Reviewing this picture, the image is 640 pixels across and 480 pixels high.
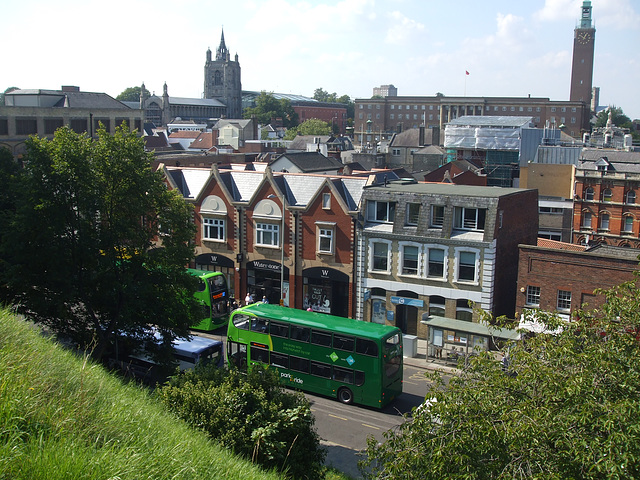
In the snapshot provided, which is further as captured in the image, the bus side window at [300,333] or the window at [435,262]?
the window at [435,262]

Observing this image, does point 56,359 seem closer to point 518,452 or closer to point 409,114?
point 518,452

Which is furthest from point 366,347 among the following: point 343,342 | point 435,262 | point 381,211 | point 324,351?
point 381,211

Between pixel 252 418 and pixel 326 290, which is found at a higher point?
pixel 252 418

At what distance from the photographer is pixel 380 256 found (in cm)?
4141

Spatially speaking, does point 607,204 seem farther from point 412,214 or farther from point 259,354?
point 259,354

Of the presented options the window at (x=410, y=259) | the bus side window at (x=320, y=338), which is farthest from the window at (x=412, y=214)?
the bus side window at (x=320, y=338)

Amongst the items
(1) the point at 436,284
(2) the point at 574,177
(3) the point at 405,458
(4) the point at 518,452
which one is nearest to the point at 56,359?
(3) the point at 405,458

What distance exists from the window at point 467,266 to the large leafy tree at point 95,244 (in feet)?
58.6

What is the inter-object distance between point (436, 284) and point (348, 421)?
561 inches

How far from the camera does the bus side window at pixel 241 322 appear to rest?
31.7 meters

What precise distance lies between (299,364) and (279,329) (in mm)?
1981

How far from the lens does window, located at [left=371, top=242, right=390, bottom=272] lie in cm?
4112

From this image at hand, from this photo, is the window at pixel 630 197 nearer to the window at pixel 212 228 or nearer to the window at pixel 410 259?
the window at pixel 410 259

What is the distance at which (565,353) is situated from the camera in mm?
13711
